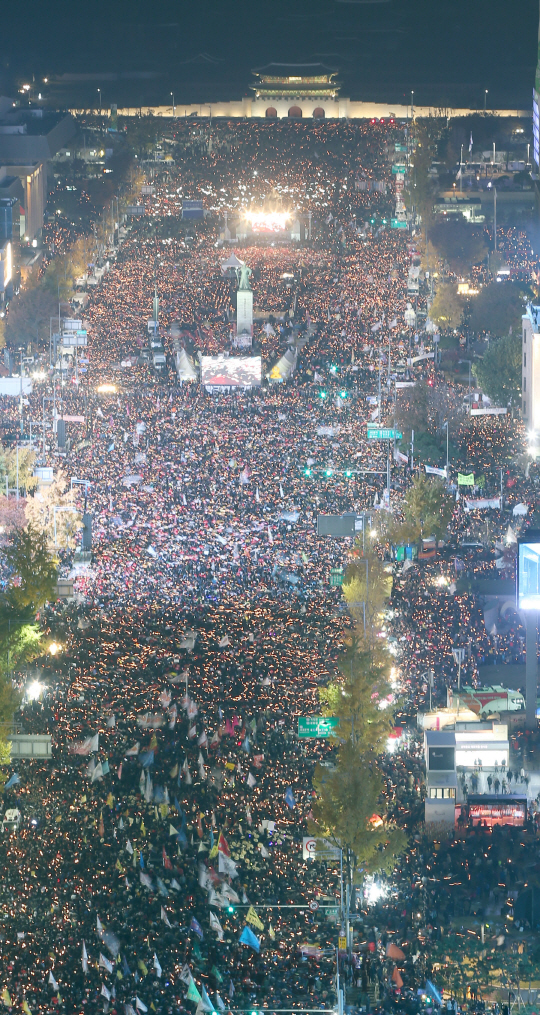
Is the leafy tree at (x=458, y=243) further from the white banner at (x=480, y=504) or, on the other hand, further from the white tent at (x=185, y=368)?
the white banner at (x=480, y=504)

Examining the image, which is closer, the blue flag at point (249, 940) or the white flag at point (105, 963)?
the white flag at point (105, 963)

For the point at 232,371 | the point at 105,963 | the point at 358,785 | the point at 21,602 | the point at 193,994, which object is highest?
the point at 232,371

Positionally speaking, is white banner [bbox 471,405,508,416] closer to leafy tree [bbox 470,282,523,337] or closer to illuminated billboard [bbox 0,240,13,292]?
leafy tree [bbox 470,282,523,337]

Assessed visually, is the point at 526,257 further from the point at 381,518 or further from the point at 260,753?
the point at 260,753

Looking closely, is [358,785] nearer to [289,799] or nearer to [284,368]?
[289,799]

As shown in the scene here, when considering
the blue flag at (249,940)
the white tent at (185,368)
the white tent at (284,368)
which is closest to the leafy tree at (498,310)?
the white tent at (284,368)

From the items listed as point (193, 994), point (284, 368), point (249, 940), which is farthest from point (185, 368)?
point (193, 994)
